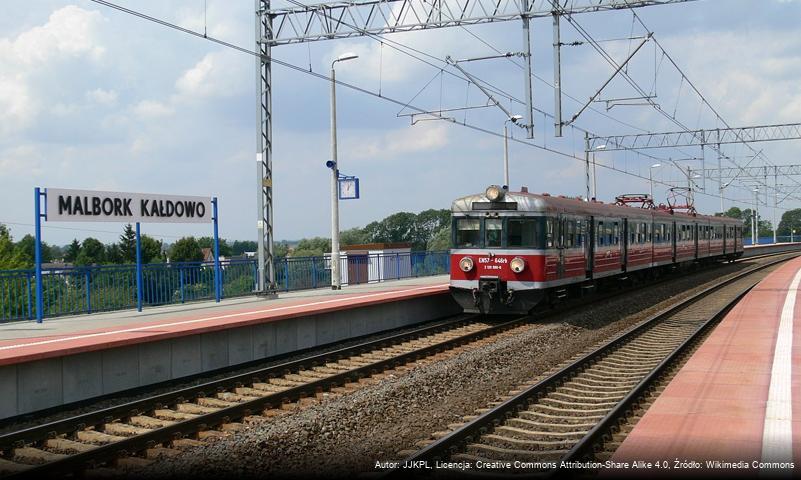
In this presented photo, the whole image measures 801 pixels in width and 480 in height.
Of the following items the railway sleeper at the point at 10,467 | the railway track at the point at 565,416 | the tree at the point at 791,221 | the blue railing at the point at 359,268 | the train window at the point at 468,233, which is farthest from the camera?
the tree at the point at 791,221

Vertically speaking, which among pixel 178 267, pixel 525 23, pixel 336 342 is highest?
pixel 525 23

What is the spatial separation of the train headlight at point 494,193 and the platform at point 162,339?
3.11 meters

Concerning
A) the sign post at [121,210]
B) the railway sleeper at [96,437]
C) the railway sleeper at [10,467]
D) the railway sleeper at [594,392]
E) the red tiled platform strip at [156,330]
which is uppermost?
the sign post at [121,210]

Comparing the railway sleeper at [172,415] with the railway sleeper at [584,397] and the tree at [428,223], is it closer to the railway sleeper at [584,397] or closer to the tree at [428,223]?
the railway sleeper at [584,397]

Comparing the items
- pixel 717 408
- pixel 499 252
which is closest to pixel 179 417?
pixel 717 408

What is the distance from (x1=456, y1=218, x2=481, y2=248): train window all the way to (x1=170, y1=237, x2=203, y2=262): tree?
8120 centimetres

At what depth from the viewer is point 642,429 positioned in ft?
25.4

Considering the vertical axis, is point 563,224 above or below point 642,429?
above

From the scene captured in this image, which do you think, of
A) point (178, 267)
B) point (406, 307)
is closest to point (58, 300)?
point (178, 267)

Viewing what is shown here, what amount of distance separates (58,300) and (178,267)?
144 inches

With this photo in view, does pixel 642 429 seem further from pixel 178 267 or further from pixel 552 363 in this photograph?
pixel 178 267

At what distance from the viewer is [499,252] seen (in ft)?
65.7

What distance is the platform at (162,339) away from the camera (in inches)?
427

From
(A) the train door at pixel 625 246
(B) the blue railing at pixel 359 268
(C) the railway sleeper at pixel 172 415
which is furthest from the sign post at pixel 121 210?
(A) the train door at pixel 625 246
